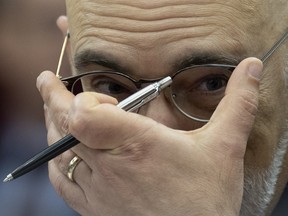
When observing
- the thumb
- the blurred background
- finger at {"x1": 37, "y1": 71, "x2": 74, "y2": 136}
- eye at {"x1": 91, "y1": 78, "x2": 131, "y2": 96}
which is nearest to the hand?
the thumb

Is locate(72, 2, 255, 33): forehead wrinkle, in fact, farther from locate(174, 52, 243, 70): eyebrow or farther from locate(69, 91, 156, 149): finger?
locate(69, 91, 156, 149): finger

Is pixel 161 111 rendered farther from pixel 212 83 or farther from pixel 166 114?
pixel 212 83

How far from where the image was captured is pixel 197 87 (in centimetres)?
140

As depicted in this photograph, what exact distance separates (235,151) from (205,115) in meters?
0.20

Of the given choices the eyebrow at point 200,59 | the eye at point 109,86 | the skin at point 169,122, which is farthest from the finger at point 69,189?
the eyebrow at point 200,59

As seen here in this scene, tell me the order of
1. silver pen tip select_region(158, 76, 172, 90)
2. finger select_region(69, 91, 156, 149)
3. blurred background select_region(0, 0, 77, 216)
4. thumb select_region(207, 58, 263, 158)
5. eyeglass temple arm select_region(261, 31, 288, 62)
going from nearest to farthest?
finger select_region(69, 91, 156, 149) < thumb select_region(207, 58, 263, 158) < silver pen tip select_region(158, 76, 172, 90) < eyeglass temple arm select_region(261, 31, 288, 62) < blurred background select_region(0, 0, 77, 216)

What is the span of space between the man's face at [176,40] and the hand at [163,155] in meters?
0.13

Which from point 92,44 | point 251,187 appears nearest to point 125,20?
point 92,44

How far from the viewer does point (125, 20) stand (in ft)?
4.56

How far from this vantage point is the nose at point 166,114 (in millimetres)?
1352

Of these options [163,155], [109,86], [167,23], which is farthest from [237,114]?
[109,86]

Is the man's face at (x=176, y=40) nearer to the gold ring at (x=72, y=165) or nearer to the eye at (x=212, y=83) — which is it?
the eye at (x=212, y=83)

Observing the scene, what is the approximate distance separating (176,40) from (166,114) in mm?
167

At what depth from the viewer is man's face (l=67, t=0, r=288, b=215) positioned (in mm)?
1344
